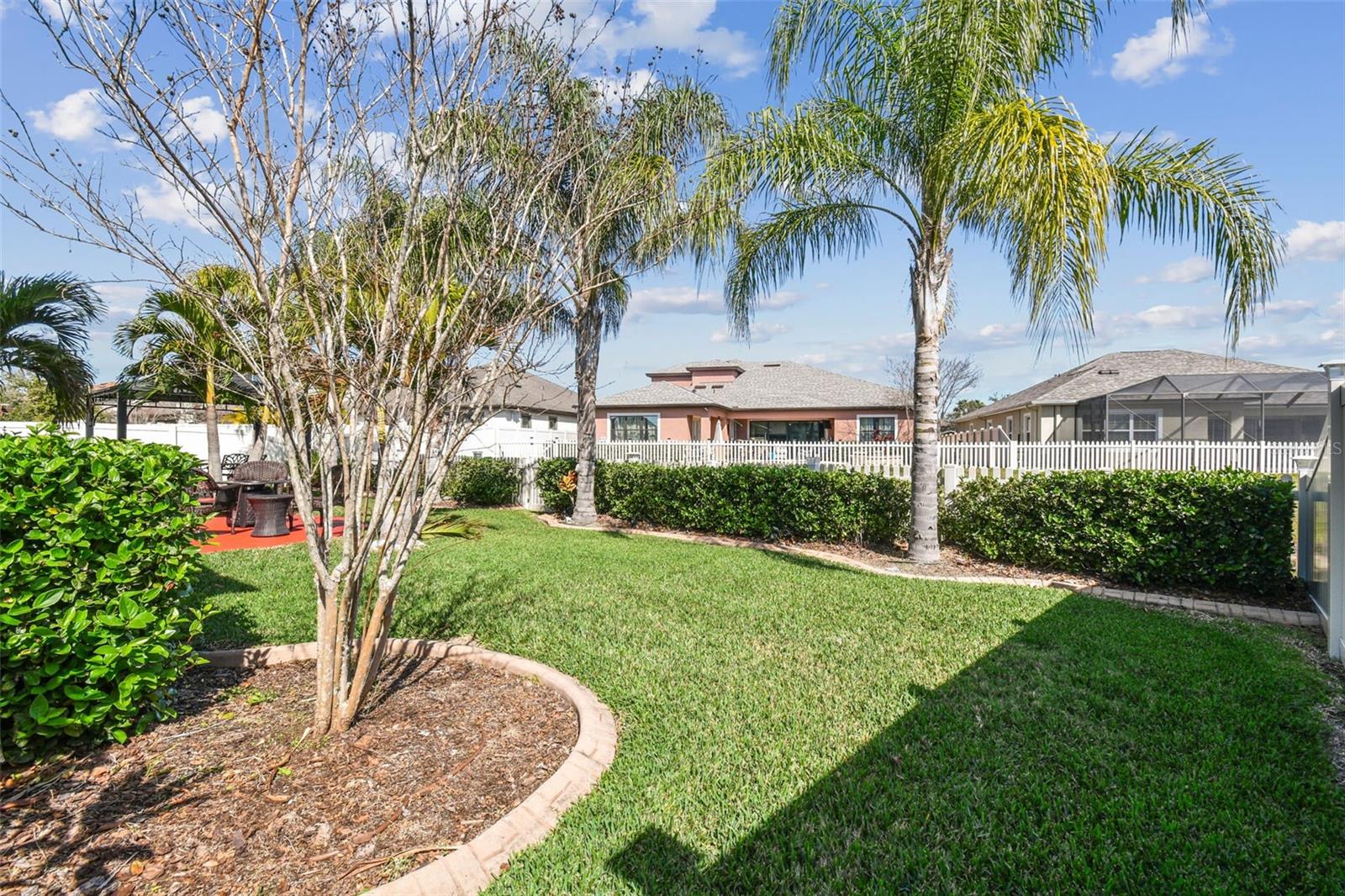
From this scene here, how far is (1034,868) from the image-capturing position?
2.24 meters

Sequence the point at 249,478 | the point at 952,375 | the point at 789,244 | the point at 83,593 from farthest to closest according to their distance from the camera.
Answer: the point at 952,375 → the point at 249,478 → the point at 789,244 → the point at 83,593

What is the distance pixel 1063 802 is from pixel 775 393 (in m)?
25.9

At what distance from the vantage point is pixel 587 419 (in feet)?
39.2

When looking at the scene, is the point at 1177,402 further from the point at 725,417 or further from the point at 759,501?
the point at 759,501

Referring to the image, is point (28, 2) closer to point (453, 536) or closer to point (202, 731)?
point (202, 731)

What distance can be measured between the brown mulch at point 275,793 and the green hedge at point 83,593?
26 cm

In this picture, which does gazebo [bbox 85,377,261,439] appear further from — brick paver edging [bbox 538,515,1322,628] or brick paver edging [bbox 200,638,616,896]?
brick paver edging [bbox 538,515,1322,628]

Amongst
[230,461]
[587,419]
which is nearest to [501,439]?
[587,419]

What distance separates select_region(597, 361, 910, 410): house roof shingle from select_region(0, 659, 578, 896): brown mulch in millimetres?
22339

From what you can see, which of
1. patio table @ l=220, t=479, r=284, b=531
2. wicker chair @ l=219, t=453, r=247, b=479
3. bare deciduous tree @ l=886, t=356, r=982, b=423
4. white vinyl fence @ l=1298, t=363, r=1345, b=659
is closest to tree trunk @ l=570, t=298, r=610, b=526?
patio table @ l=220, t=479, r=284, b=531

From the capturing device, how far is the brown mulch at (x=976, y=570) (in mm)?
6023

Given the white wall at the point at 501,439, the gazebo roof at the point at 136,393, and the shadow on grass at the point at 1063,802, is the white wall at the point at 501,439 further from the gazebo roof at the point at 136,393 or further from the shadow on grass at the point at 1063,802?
the shadow on grass at the point at 1063,802

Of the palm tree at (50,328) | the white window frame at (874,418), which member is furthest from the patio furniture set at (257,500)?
the white window frame at (874,418)

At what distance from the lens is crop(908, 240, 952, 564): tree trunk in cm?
743
